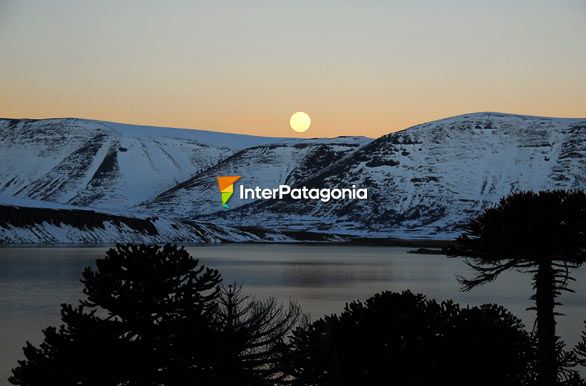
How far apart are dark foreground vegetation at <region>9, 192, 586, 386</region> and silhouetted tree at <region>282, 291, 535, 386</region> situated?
1.0 inches

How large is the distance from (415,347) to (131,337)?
585 centimetres

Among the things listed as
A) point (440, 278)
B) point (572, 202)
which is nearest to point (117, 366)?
point (572, 202)

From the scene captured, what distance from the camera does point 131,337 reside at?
17328 mm

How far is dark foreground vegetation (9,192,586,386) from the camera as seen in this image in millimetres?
17188

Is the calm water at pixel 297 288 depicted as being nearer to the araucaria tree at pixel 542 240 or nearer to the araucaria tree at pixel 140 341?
the araucaria tree at pixel 140 341

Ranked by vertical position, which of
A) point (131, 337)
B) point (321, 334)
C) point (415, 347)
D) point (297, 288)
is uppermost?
point (131, 337)

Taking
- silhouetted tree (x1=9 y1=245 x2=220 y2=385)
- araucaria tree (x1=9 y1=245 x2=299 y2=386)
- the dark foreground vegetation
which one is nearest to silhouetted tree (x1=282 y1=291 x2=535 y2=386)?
the dark foreground vegetation

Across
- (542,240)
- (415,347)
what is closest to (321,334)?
(415,347)

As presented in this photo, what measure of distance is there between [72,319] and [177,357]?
202cm

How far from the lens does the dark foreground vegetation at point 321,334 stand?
17.2 meters

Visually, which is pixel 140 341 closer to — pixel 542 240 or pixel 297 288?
pixel 542 240

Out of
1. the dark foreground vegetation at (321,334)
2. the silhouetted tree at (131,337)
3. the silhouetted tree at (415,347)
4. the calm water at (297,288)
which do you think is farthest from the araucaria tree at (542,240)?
the calm water at (297,288)

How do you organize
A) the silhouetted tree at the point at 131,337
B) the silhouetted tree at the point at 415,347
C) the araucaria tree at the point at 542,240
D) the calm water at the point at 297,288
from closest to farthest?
the silhouetted tree at the point at 131,337, the silhouetted tree at the point at 415,347, the araucaria tree at the point at 542,240, the calm water at the point at 297,288

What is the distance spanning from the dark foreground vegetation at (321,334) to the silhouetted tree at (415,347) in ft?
0.08
